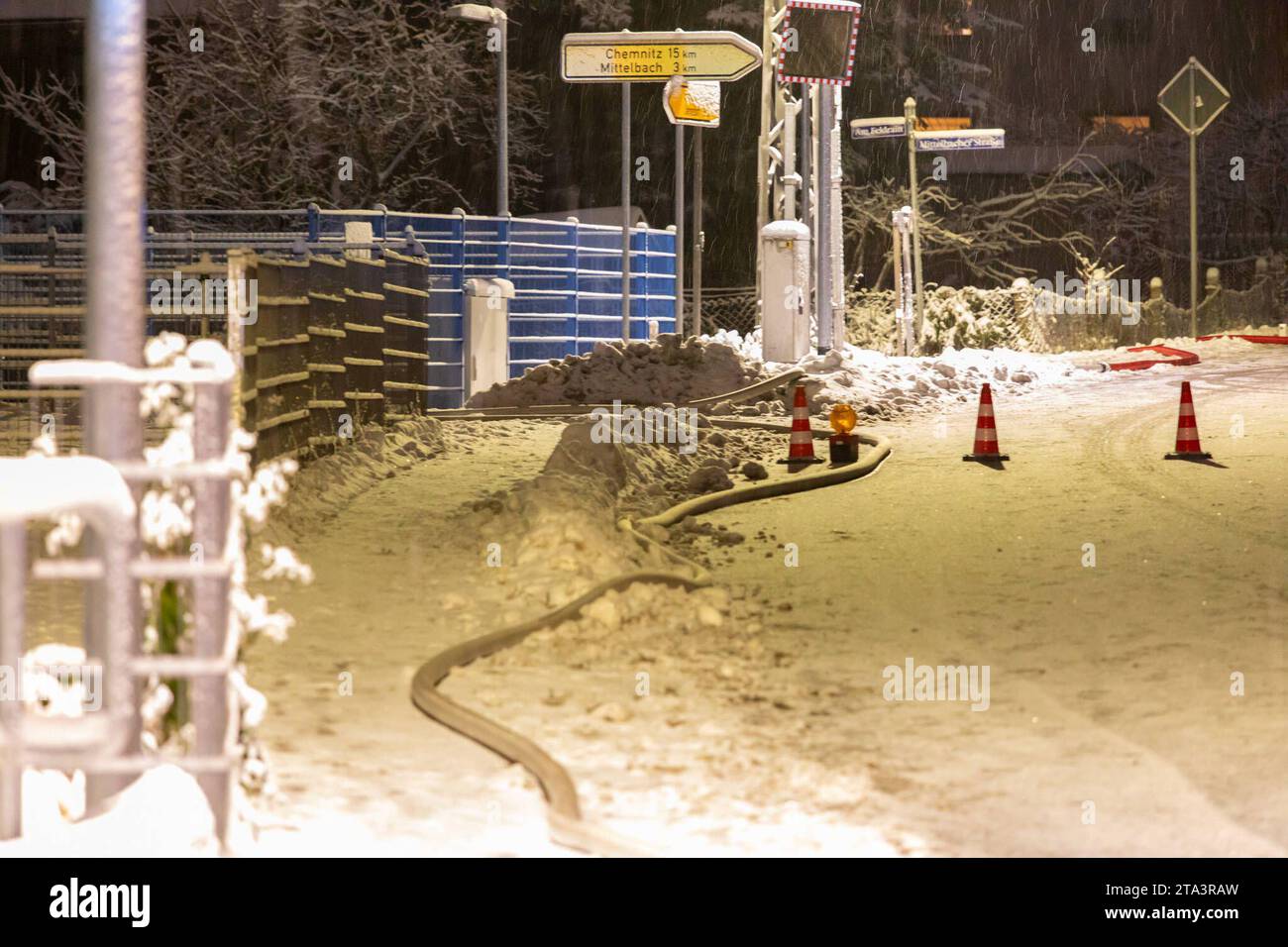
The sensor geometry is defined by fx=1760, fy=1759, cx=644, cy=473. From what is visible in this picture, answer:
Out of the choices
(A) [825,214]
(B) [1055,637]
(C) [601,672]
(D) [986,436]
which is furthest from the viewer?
(A) [825,214]

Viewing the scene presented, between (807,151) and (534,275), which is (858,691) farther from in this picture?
(534,275)

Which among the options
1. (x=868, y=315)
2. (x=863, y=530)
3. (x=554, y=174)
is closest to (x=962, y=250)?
(x=868, y=315)

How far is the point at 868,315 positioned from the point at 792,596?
29.6 meters

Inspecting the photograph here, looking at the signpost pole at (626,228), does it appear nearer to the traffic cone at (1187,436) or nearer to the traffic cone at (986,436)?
the traffic cone at (986,436)

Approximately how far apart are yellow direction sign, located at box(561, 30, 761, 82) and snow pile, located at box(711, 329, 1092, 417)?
3.86 metres

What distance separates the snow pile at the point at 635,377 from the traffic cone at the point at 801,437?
19.0ft

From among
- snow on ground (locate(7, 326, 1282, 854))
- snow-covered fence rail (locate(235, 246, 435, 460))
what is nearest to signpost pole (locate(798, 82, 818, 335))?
snow-covered fence rail (locate(235, 246, 435, 460))

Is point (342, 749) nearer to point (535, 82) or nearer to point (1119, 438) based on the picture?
point (1119, 438)

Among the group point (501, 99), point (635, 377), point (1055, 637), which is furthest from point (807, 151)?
point (1055, 637)

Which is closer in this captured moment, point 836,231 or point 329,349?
point 329,349

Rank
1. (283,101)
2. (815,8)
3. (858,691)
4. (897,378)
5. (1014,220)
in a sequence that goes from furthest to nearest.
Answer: (1014,220), (283,101), (815,8), (897,378), (858,691)

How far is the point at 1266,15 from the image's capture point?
4891 cm

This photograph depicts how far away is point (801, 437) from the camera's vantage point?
1619 cm

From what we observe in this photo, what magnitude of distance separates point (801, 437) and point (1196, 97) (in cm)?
1741
